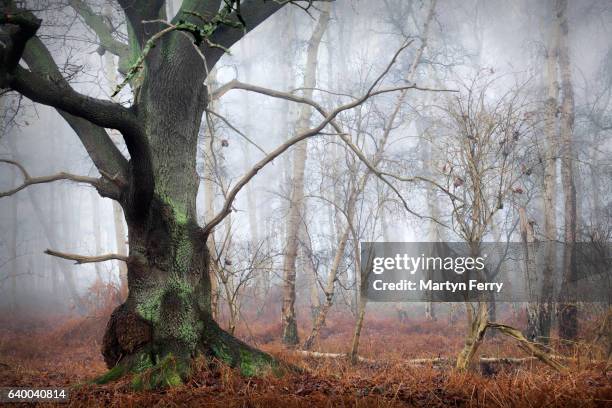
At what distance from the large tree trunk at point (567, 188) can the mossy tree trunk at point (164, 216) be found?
226 inches

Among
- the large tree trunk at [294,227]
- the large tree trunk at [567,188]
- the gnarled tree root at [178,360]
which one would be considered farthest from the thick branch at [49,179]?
the large tree trunk at [567,188]

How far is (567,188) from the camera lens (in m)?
8.19

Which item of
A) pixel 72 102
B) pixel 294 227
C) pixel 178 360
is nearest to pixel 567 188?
pixel 294 227

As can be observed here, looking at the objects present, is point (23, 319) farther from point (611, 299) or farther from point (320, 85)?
point (611, 299)

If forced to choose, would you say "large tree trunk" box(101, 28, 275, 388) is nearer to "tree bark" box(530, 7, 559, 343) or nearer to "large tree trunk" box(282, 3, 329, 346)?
"large tree trunk" box(282, 3, 329, 346)

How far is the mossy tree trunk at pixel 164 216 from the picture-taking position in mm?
3902

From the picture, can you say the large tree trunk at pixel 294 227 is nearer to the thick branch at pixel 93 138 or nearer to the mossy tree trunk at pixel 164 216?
the mossy tree trunk at pixel 164 216

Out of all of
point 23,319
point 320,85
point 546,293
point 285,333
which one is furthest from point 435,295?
point 23,319

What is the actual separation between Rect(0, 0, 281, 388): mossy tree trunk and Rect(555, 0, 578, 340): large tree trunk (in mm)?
5744

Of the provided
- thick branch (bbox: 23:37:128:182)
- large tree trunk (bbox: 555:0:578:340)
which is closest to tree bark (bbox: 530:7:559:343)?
large tree trunk (bbox: 555:0:578:340)

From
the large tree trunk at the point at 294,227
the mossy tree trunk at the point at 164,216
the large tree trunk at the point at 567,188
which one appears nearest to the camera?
the mossy tree trunk at the point at 164,216

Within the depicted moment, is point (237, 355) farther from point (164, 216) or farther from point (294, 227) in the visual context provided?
point (294, 227)

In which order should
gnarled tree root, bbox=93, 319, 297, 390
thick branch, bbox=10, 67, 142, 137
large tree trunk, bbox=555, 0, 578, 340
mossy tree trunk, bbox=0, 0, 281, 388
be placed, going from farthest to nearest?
large tree trunk, bbox=555, 0, 578, 340 → mossy tree trunk, bbox=0, 0, 281, 388 → gnarled tree root, bbox=93, 319, 297, 390 → thick branch, bbox=10, 67, 142, 137

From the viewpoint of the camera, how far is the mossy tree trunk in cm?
390
